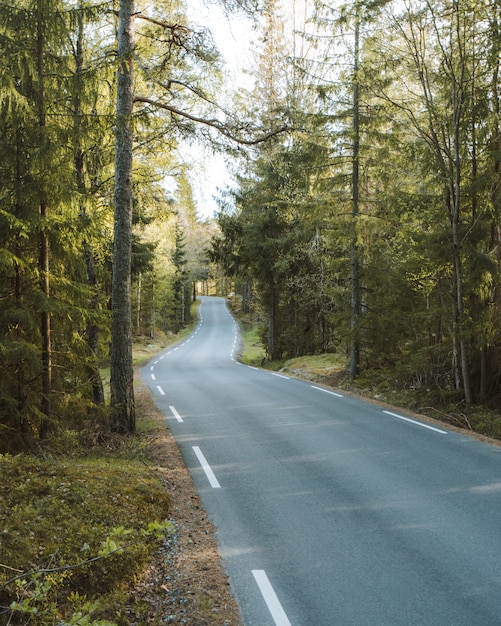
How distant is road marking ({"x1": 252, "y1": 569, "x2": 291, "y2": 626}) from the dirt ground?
0.94 ft

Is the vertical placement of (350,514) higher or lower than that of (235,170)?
lower

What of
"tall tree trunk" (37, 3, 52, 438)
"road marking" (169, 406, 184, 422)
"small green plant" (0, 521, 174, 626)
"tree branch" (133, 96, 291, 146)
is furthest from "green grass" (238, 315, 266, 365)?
"small green plant" (0, 521, 174, 626)

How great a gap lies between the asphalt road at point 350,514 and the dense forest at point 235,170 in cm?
294

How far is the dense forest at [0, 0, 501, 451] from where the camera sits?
8367mm

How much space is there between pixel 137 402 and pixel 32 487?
1002 cm

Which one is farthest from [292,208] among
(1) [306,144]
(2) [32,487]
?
(2) [32,487]

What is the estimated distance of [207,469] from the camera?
8.27m

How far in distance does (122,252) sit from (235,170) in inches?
135

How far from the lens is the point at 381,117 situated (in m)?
15.9

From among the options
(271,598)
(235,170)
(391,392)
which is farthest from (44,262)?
(391,392)

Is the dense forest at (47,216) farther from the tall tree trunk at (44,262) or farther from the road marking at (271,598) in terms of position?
the road marking at (271,598)

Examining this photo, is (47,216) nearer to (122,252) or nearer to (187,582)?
(122,252)

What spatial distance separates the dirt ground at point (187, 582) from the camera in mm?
4105

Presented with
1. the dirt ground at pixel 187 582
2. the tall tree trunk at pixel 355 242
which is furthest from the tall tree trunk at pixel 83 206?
the tall tree trunk at pixel 355 242
